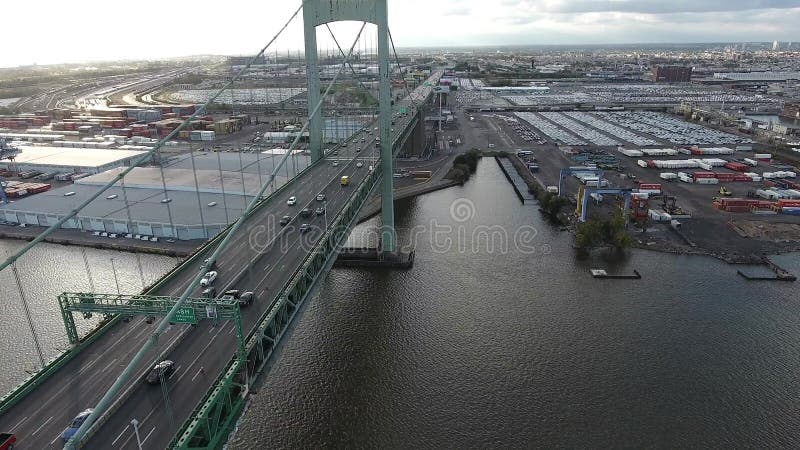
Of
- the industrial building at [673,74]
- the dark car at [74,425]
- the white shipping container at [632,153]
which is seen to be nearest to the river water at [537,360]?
the dark car at [74,425]

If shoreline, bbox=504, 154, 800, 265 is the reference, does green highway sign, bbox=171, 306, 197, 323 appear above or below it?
above

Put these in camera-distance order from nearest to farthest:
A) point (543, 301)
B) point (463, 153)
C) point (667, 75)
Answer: point (543, 301) → point (463, 153) → point (667, 75)

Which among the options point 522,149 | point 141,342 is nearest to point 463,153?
point 522,149

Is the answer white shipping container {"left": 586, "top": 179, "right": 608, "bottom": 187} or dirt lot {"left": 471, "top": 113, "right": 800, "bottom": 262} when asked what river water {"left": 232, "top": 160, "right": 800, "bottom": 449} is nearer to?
dirt lot {"left": 471, "top": 113, "right": 800, "bottom": 262}

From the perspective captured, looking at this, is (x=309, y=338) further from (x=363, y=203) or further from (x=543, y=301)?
(x=543, y=301)

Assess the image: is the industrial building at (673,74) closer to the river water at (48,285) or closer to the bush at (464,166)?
the bush at (464,166)

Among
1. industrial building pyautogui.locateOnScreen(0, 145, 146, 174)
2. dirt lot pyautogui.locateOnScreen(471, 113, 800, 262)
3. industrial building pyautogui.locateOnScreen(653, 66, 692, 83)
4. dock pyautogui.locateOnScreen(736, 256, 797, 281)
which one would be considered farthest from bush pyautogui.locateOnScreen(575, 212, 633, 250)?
industrial building pyautogui.locateOnScreen(653, 66, 692, 83)

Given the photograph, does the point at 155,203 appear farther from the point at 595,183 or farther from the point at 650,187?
the point at 650,187
